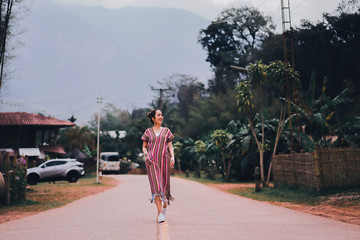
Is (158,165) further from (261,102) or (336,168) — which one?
(261,102)

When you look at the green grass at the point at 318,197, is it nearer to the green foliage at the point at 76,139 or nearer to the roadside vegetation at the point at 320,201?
the roadside vegetation at the point at 320,201

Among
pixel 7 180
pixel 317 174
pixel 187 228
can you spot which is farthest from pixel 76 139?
pixel 187 228

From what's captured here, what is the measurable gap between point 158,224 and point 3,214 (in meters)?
6.40

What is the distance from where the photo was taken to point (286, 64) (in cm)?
2164

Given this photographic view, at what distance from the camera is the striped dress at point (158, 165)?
8.02 m

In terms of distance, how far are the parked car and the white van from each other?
17740 mm

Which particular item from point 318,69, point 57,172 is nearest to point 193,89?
point 318,69

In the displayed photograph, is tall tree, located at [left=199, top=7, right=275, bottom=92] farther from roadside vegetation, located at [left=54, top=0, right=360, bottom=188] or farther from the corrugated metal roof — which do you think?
the corrugated metal roof

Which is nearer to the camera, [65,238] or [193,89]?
[65,238]

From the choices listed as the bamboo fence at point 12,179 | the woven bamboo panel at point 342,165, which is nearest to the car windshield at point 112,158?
the bamboo fence at point 12,179

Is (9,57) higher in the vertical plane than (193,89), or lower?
lower

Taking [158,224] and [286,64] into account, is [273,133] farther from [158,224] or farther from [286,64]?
[158,224]

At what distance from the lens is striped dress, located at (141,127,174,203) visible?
8023mm

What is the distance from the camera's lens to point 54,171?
3141cm
